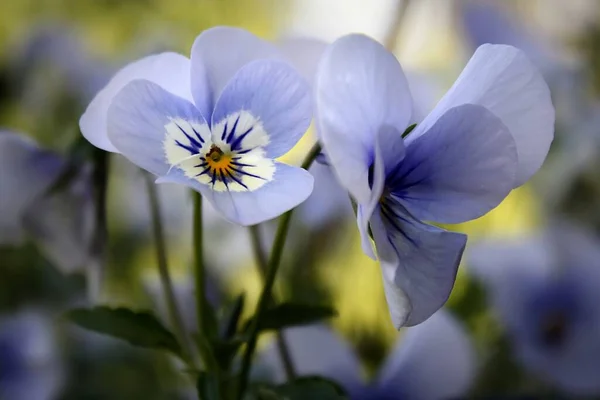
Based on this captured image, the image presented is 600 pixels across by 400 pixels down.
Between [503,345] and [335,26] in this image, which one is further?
[335,26]

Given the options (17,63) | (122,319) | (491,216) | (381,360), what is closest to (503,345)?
(381,360)

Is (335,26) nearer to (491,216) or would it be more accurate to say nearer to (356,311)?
(491,216)

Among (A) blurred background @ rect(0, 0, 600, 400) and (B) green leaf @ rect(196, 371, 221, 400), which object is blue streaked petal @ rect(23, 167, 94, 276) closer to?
(A) blurred background @ rect(0, 0, 600, 400)

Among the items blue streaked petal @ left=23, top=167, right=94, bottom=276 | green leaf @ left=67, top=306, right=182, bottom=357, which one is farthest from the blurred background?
green leaf @ left=67, top=306, right=182, bottom=357

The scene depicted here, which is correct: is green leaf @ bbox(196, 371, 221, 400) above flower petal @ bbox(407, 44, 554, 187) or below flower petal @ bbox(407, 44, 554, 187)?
below

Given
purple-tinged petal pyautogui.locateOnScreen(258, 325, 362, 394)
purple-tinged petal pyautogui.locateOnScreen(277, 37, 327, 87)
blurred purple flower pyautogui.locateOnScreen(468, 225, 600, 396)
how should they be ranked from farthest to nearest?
blurred purple flower pyautogui.locateOnScreen(468, 225, 600, 396) < purple-tinged petal pyautogui.locateOnScreen(258, 325, 362, 394) < purple-tinged petal pyautogui.locateOnScreen(277, 37, 327, 87)

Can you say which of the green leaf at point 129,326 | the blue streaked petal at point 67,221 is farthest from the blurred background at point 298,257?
the green leaf at point 129,326

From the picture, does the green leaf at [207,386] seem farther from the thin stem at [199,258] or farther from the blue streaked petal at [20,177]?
the blue streaked petal at [20,177]
